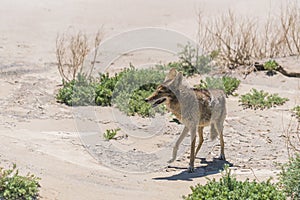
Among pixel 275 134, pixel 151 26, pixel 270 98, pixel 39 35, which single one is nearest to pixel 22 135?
pixel 275 134

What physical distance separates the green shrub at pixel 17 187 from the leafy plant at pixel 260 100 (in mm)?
5843

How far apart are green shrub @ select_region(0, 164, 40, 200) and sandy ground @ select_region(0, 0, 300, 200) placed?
0.85ft

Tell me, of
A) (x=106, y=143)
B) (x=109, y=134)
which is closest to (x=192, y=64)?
(x=109, y=134)

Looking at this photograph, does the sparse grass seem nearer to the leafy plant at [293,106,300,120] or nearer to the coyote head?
the leafy plant at [293,106,300,120]

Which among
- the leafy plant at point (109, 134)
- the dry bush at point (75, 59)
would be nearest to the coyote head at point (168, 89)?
the leafy plant at point (109, 134)

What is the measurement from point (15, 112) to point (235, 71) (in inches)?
215

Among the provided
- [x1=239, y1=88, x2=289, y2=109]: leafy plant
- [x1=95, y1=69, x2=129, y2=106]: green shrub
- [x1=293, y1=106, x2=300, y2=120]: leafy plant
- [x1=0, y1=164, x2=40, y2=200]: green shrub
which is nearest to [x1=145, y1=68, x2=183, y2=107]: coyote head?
[x1=0, y1=164, x2=40, y2=200]: green shrub

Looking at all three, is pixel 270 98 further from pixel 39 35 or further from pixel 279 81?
pixel 39 35

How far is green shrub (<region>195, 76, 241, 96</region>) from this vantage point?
11.7 metres

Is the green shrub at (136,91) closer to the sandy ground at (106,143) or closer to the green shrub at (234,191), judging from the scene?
the sandy ground at (106,143)

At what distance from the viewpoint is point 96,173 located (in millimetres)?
7473

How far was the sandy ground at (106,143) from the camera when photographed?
7164mm

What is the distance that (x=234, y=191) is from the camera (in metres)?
6.34

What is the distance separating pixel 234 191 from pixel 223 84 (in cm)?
577
